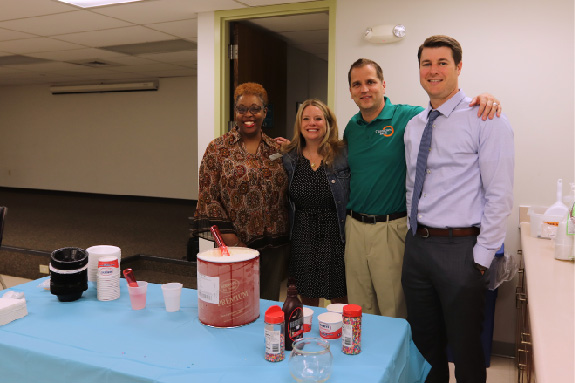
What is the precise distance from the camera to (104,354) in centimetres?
148

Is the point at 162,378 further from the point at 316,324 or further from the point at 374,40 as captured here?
the point at 374,40

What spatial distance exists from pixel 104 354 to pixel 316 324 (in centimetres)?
72

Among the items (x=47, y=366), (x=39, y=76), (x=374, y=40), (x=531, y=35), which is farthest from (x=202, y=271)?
(x=39, y=76)

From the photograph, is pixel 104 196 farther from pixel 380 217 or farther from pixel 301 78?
pixel 380 217

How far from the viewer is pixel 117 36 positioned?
4.96 meters

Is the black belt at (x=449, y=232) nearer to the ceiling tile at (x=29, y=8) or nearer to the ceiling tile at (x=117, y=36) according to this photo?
the ceiling tile at (x=29, y=8)

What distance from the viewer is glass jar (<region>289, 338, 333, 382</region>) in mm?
1309

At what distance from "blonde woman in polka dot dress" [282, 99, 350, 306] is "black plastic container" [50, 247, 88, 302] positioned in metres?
1.08

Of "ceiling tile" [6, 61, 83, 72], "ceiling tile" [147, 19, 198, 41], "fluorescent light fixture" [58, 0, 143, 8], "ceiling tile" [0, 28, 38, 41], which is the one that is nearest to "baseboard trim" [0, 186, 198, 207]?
"ceiling tile" [6, 61, 83, 72]

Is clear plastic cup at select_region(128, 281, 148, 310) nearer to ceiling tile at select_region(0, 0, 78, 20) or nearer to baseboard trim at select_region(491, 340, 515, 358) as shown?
baseboard trim at select_region(491, 340, 515, 358)

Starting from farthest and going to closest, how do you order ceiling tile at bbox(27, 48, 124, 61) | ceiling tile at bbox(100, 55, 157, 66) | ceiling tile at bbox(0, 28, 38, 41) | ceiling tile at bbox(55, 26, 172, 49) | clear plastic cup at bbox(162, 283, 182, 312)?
ceiling tile at bbox(100, 55, 157, 66) → ceiling tile at bbox(27, 48, 124, 61) → ceiling tile at bbox(0, 28, 38, 41) → ceiling tile at bbox(55, 26, 172, 49) → clear plastic cup at bbox(162, 283, 182, 312)

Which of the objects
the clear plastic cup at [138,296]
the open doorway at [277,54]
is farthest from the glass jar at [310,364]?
the open doorway at [277,54]

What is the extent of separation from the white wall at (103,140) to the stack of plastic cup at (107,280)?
23.8 feet

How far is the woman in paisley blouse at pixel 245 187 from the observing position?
8.28 ft
